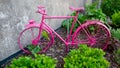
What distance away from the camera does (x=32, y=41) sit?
14.4 feet

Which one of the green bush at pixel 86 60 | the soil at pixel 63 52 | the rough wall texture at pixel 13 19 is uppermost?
the rough wall texture at pixel 13 19

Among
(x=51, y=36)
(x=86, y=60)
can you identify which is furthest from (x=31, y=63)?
(x=51, y=36)

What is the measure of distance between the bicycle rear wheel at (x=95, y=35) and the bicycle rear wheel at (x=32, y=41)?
0.61m

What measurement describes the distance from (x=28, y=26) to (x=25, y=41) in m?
0.59

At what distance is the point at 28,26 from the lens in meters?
4.16

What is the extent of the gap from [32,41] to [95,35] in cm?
153

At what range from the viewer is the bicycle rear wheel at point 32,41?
14.5 ft

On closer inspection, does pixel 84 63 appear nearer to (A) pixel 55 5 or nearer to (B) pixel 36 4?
(B) pixel 36 4

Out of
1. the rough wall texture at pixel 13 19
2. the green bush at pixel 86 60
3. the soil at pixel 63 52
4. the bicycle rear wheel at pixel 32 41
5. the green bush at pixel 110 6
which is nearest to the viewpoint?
the green bush at pixel 86 60

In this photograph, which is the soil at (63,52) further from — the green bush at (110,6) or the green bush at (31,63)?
the green bush at (110,6)

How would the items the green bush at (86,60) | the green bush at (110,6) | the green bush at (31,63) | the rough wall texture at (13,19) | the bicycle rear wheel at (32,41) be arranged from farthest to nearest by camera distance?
the green bush at (110,6) → the bicycle rear wheel at (32,41) → the rough wall texture at (13,19) → the green bush at (86,60) → the green bush at (31,63)

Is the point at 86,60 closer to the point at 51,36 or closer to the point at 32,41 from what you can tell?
the point at 51,36

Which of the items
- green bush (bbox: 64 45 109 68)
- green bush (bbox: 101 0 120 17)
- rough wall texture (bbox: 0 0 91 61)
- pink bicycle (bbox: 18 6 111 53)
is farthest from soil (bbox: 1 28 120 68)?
green bush (bbox: 101 0 120 17)

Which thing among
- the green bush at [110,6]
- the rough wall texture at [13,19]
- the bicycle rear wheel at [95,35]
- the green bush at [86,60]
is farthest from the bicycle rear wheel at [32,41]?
the green bush at [110,6]
